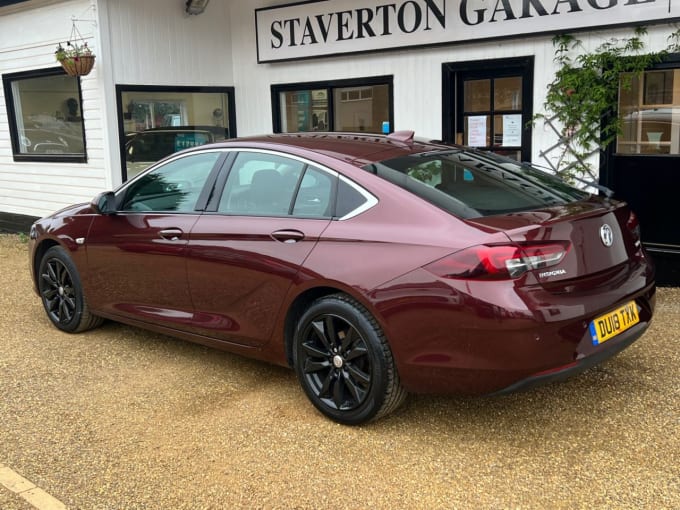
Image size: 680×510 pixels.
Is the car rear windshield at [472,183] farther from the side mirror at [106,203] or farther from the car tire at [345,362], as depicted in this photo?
the side mirror at [106,203]

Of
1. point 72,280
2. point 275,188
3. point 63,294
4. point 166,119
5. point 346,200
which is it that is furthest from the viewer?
point 166,119

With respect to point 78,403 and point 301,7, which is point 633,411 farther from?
point 301,7

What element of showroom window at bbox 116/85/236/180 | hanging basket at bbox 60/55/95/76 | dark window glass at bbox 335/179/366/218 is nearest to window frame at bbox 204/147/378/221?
dark window glass at bbox 335/179/366/218

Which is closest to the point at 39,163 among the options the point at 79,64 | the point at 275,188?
the point at 79,64

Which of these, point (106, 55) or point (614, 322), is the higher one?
point (106, 55)

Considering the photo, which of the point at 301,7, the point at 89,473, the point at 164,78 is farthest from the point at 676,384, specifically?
the point at 164,78

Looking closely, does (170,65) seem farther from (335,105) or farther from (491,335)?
(491,335)

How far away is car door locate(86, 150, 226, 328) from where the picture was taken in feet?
14.8

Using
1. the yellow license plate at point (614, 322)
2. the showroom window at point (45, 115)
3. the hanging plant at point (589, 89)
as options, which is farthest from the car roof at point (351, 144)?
the showroom window at point (45, 115)

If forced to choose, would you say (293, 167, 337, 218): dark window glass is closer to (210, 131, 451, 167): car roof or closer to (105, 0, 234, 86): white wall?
(210, 131, 451, 167): car roof

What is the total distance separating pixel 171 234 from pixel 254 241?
0.77m

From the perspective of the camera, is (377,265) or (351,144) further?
(351,144)

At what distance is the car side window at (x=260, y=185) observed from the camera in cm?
409

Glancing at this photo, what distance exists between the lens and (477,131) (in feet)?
25.7
